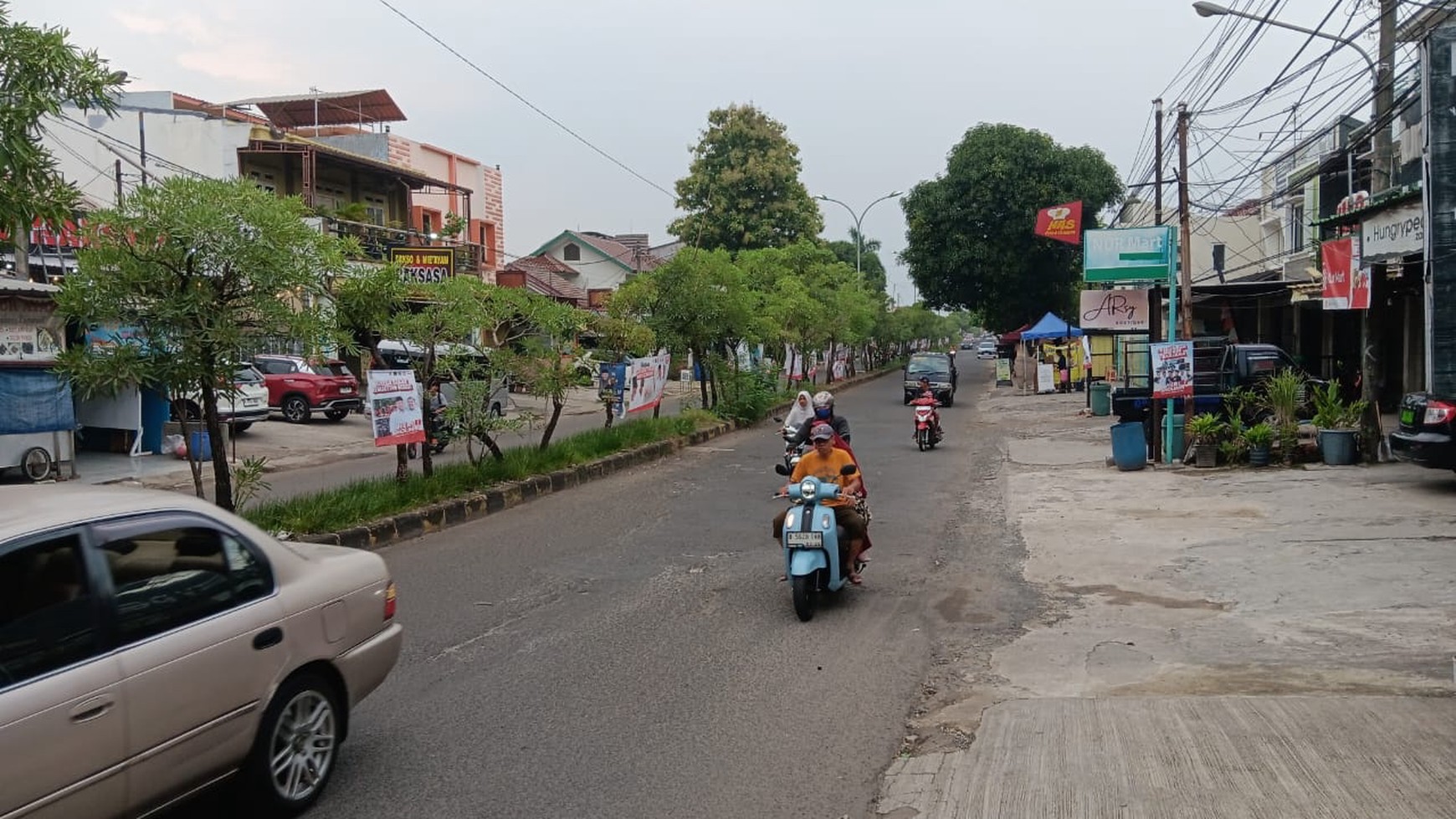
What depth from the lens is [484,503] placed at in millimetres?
13039

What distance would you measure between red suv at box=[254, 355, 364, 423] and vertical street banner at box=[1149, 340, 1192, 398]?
18530 millimetres

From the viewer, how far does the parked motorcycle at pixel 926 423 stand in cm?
2077

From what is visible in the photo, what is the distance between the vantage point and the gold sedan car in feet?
11.8

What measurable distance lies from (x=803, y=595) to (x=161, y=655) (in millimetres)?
4747

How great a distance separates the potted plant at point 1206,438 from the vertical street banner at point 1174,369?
477 mm

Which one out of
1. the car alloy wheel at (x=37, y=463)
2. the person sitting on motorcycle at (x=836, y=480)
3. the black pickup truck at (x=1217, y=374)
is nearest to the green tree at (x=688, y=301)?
the black pickup truck at (x=1217, y=374)

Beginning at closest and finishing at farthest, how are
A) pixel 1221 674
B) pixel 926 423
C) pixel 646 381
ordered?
pixel 1221 674 < pixel 926 423 < pixel 646 381

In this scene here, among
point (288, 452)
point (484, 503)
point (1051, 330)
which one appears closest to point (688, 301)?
point (288, 452)

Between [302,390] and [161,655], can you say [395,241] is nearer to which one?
[302,390]

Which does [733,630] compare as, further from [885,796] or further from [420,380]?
[420,380]

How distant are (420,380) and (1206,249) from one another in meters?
41.1

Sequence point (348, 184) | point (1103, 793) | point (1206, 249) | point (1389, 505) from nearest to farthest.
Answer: point (1103, 793)
point (1389, 505)
point (348, 184)
point (1206, 249)

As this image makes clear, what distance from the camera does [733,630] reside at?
7.73 meters

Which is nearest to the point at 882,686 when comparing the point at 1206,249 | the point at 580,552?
the point at 580,552
